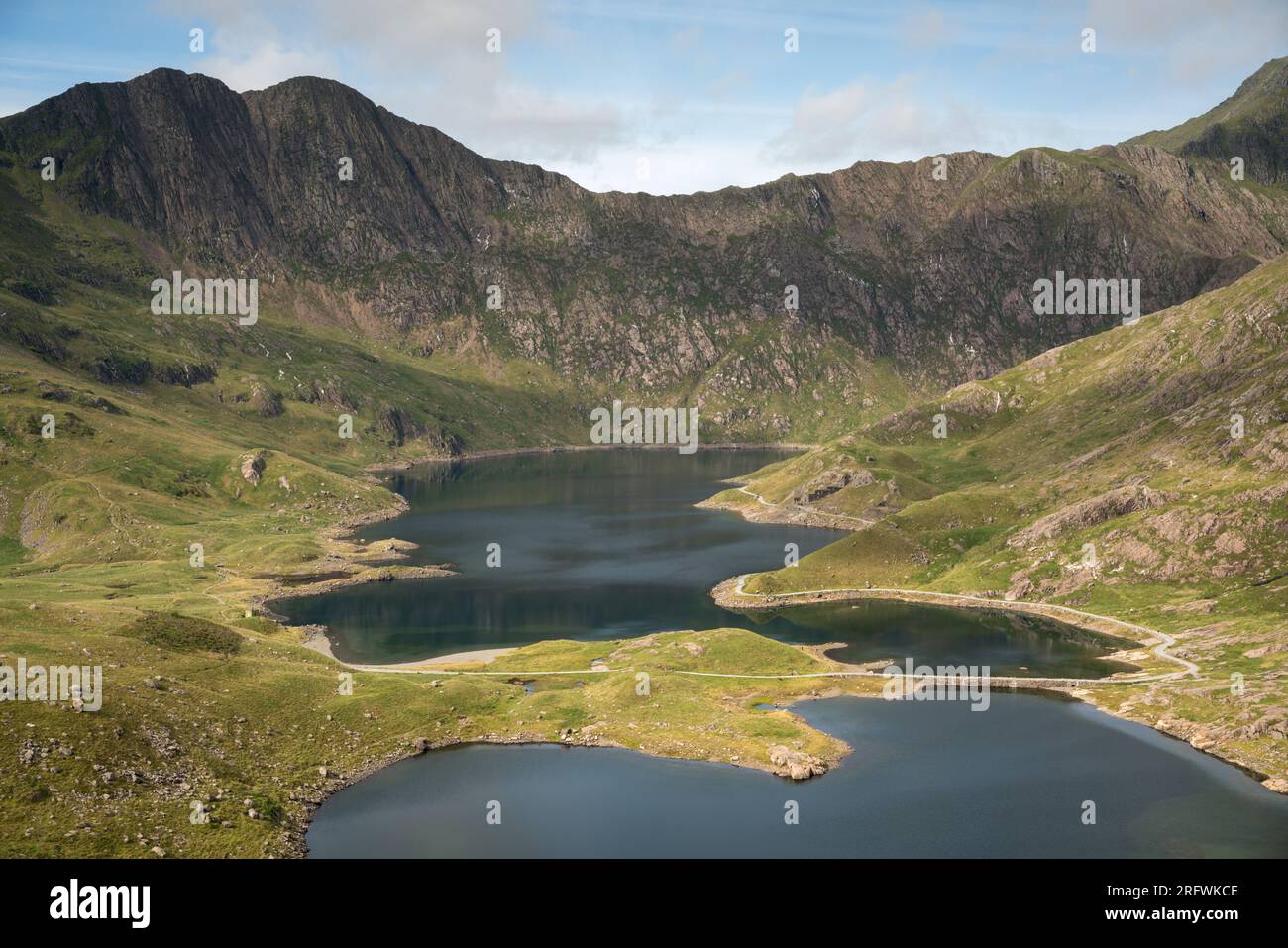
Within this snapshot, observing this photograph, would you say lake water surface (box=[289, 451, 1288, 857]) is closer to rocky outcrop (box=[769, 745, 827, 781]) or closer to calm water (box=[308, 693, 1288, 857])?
calm water (box=[308, 693, 1288, 857])

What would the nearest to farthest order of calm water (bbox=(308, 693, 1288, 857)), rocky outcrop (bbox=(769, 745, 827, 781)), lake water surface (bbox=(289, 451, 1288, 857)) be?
calm water (bbox=(308, 693, 1288, 857)) → lake water surface (bbox=(289, 451, 1288, 857)) → rocky outcrop (bbox=(769, 745, 827, 781))

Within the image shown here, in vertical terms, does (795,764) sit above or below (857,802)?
above

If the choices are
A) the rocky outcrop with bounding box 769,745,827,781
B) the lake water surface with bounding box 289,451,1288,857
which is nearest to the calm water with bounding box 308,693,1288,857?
the lake water surface with bounding box 289,451,1288,857

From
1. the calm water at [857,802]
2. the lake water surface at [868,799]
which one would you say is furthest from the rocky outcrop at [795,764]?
the lake water surface at [868,799]

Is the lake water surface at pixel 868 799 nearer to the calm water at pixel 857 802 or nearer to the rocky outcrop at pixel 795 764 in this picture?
the calm water at pixel 857 802

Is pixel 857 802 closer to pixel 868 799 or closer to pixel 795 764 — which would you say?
pixel 868 799

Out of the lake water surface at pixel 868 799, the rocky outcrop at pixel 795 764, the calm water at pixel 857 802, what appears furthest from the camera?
the rocky outcrop at pixel 795 764

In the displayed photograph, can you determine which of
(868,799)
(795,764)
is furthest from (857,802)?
(795,764)
